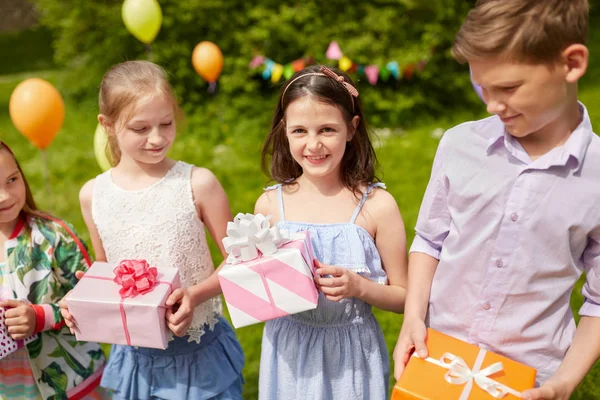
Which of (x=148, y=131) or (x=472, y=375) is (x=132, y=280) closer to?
(x=148, y=131)

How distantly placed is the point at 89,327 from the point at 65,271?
1.42 feet

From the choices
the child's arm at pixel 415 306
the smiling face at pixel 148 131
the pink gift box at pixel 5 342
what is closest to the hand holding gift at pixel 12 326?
the pink gift box at pixel 5 342

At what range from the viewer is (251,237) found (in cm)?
182

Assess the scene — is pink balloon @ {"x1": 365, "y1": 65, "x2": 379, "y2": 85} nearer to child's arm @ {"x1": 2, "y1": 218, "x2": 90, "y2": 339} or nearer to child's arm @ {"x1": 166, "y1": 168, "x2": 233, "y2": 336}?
child's arm @ {"x1": 166, "y1": 168, "x2": 233, "y2": 336}

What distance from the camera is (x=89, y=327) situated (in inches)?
79.4

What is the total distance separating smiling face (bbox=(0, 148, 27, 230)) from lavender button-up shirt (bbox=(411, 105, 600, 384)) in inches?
58.6

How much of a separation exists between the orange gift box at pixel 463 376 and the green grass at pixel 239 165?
175cm

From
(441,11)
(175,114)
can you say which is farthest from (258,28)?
(175,114)

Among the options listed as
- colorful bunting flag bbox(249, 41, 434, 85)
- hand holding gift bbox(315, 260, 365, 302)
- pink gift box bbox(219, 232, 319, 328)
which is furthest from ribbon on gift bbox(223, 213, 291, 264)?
colorful bunting flag bbox(249, 41, 434, 85)

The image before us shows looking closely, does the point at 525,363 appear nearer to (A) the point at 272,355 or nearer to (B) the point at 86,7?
(A) the point at 272,355

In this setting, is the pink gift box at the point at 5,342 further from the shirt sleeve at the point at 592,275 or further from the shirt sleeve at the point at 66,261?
the shirt sleeve at the point at 592,275

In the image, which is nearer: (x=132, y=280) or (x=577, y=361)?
(x=577, y=361)

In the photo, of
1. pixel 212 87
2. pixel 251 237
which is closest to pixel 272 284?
pixel 251 237

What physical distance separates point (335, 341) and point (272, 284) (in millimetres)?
416
